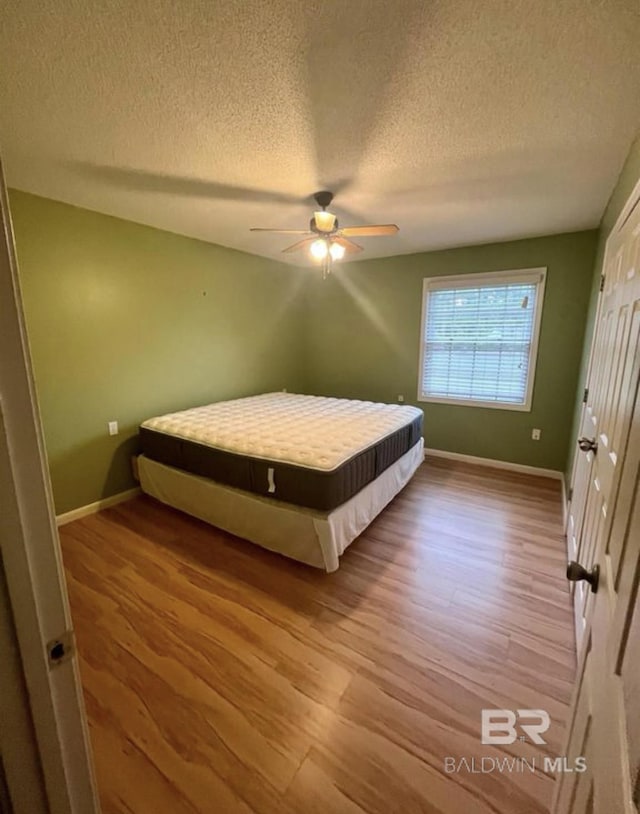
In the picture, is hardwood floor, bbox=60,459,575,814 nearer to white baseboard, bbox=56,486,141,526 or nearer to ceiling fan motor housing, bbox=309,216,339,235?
white baseboard, bbox=56,486,141,526

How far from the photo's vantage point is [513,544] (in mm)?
2383

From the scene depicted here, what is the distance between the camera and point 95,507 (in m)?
2.87

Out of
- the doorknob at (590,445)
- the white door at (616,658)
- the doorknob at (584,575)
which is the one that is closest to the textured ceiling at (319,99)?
the white door at (616,658)

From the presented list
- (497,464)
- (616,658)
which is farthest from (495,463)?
(616,658)

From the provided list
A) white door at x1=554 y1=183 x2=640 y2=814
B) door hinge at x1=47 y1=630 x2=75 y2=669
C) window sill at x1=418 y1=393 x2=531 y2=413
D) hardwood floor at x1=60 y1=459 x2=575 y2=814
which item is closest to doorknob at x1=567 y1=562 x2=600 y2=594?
white door at x1=554 y1=183 x2=640 y2=814

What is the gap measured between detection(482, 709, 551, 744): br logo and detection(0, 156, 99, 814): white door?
53.9 inches

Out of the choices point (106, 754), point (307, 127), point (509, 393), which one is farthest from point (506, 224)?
point (106, 754)

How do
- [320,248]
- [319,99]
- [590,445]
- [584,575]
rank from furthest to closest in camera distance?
[320,248]
[590,445]
[319,99]
[584,575]

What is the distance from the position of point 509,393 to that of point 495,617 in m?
2.54

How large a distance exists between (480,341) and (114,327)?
364cm

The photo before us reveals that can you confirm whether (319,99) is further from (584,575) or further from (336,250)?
(584,575)

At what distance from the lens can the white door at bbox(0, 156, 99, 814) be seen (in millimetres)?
462

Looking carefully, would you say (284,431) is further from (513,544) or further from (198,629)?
(513,544)

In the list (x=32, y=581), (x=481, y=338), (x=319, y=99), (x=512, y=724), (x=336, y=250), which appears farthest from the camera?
(x=481, y=338)
